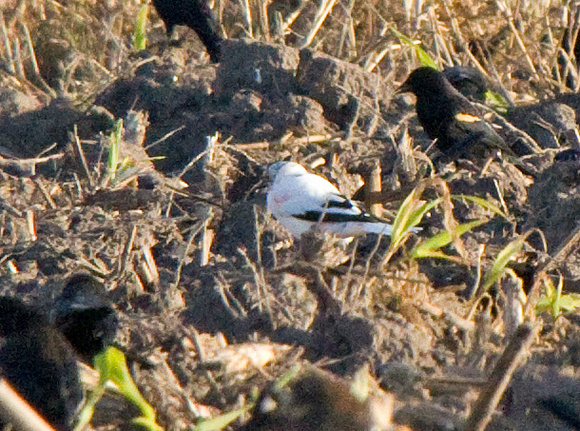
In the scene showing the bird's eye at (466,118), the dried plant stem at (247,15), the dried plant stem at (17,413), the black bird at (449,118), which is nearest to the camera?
the dried plant stem at (17,413)

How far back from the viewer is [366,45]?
695 centimetres

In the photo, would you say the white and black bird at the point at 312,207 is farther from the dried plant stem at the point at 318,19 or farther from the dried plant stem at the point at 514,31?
the dried plant stem at the point at 514,31

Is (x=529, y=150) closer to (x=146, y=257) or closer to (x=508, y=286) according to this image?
(x=508, y=286)

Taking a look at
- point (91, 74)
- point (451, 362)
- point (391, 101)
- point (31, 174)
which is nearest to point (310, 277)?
point (451, 362)

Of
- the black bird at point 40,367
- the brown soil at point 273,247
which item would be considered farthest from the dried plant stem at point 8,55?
the black bird at point 40,367

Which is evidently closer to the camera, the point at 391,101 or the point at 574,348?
the point at 574,348

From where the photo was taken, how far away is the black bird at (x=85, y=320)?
3.93m

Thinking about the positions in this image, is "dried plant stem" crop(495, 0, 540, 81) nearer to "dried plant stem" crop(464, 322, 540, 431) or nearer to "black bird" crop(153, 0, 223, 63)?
"black bird" crop(153, 0, 223, 63)

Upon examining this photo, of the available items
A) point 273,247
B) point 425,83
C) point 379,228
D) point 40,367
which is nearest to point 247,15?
point 425,83

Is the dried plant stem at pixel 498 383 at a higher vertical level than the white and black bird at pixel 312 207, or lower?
higher

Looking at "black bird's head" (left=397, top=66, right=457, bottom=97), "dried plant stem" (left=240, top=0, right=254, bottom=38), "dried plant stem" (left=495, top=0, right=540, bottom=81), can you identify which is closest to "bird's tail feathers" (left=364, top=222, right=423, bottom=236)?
"black bird's head" (left=397, top=66, right=457, bottom=97)

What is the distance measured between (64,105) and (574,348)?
337cm

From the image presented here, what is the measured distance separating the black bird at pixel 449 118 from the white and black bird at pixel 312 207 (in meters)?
0.87

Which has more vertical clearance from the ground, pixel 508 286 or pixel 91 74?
pixel 508 286
